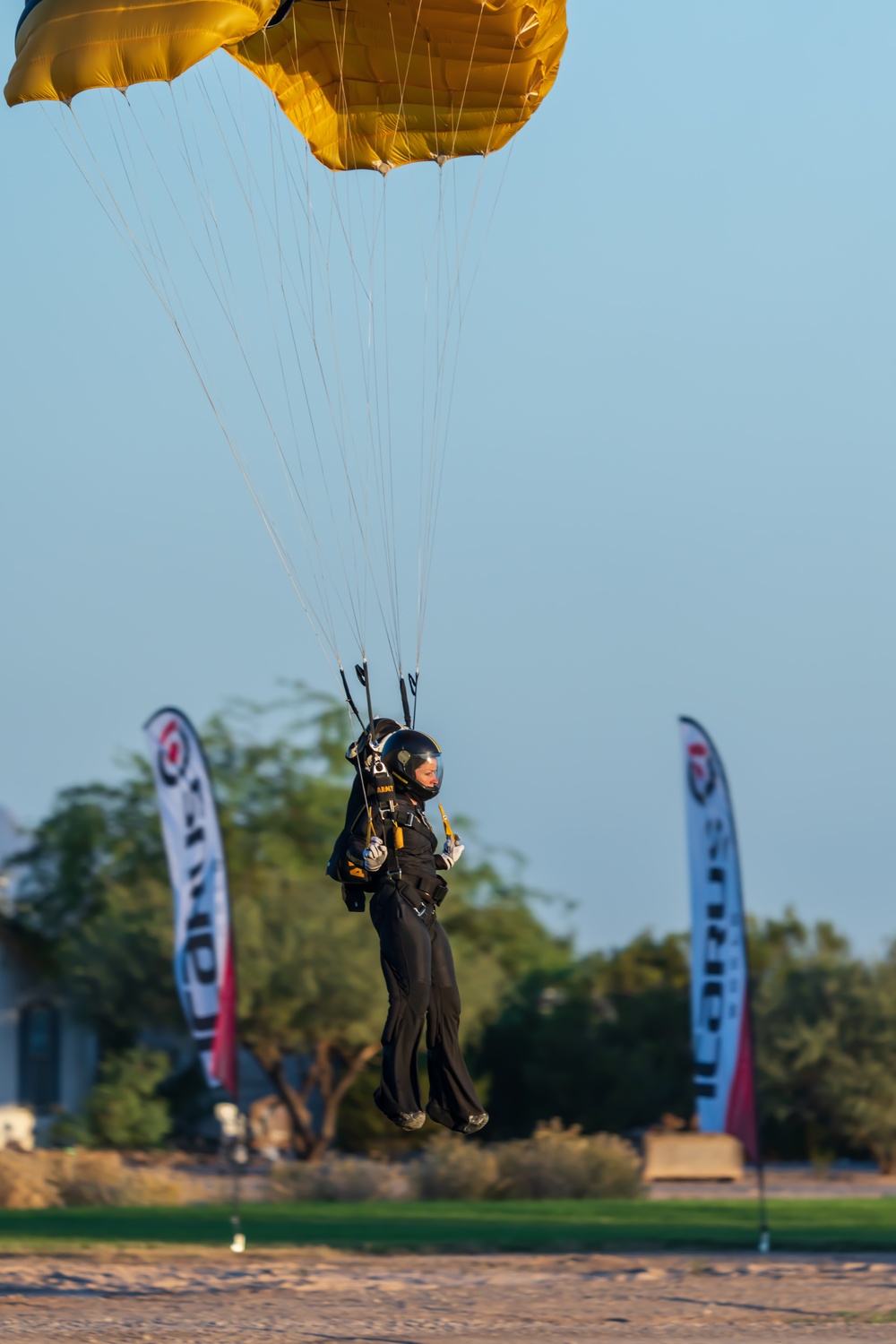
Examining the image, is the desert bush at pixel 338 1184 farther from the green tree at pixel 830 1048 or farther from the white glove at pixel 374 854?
the white glove at pixel 374 854

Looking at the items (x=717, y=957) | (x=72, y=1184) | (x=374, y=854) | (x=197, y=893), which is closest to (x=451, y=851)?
(x=374, y=854)

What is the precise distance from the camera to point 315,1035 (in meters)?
28.7

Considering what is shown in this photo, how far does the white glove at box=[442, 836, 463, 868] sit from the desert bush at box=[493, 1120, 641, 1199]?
14127 millimetres

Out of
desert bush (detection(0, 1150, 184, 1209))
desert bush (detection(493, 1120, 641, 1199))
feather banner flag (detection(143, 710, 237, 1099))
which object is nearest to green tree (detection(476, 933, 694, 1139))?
desert bush (detection(493, 1120, 641, 1199))

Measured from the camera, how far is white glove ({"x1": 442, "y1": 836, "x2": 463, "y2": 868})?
8.52 meters

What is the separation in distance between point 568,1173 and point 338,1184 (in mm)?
2979

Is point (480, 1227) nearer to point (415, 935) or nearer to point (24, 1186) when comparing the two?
point (24, 1186)

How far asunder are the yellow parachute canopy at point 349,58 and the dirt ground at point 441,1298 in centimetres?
796

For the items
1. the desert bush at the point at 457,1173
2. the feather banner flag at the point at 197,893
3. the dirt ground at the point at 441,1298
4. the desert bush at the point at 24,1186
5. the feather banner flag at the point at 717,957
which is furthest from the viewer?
the desert bush at the point at 457,1173

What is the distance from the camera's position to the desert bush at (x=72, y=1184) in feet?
69.2

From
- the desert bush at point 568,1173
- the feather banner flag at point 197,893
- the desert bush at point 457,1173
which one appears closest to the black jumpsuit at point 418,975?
the feather banner flag at point 197,893

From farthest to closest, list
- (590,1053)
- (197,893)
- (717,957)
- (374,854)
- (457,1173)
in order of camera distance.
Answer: (590,1053), (457,1173), (717,957), (197,893), (374,854)

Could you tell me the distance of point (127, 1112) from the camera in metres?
28.6

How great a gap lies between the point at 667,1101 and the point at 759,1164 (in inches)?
562
